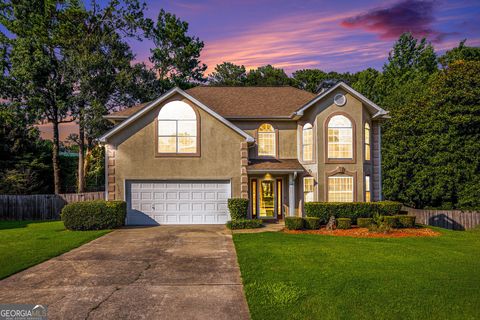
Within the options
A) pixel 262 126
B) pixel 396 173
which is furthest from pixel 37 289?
pixel 396 173

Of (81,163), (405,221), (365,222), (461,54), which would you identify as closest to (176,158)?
(365,222)

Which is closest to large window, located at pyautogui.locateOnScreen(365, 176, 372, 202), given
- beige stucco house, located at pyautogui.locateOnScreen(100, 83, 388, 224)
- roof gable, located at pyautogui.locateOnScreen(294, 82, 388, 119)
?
beige stucco house, located at pyautogui.locateOnScreen(100, 83, 388, 224)

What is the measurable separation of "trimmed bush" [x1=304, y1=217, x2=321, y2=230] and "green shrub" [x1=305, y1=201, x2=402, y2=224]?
67 cm

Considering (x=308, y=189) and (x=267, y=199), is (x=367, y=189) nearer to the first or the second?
(x=308, y=189)

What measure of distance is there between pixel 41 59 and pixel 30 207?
40.1ft

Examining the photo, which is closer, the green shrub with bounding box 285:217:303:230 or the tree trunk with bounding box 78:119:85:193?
the green shrub with bounding box 285:217:303:230

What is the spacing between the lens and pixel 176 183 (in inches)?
711

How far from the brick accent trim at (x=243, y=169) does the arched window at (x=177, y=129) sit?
8.14 feet

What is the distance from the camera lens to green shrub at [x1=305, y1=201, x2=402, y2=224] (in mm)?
16953

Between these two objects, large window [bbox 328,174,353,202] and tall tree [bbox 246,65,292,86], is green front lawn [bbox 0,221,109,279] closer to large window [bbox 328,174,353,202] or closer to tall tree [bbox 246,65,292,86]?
large window [bbox 328,174,353,202]

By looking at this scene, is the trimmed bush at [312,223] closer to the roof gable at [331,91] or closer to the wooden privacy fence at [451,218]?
the roof gable at [331,91]

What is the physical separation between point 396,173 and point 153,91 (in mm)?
22742

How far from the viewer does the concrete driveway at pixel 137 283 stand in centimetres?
667

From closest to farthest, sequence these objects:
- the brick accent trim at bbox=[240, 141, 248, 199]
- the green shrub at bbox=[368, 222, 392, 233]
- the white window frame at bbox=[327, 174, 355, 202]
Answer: the green shrub at bbox=[368, 222, 392, 233] < the brick accent trim at bbox=[240, 141, 248, 199] < the white window frame at bbox=[327, 174, 355, 202]
